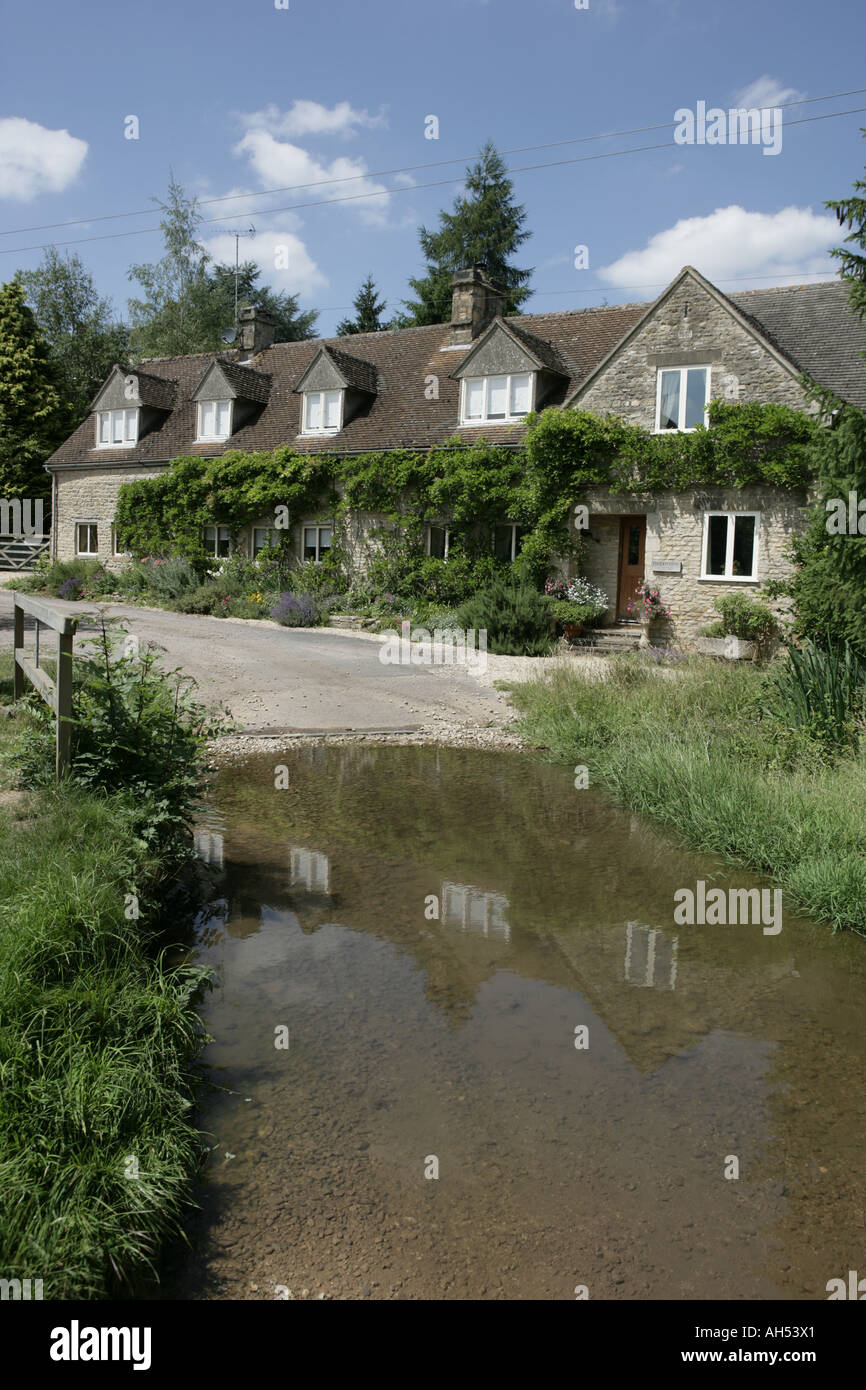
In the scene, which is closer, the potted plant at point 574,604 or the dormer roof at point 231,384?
the potted plant at point 574,604

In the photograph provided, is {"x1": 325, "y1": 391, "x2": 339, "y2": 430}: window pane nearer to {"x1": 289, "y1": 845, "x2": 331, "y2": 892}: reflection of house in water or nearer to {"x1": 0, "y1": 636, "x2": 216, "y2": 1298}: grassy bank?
{"x1": 289, "y1": 845, "x2": 331, "y2": 892}: reflection of house in water

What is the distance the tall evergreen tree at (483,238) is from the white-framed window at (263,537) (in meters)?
18.7

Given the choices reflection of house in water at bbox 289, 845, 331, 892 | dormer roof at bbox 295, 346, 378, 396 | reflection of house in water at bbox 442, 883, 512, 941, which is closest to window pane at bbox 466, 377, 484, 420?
dormer roof at bbox 295, 346, 378, 396

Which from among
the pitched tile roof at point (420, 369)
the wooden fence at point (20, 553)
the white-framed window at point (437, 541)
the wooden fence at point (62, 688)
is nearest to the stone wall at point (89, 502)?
the pitched tile roof at point (420, 369)

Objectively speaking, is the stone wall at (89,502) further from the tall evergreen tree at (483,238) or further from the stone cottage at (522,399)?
the tall evergreen tree at (483,238)

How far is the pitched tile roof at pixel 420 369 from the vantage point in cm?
1984

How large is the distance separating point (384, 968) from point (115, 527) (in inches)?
1025

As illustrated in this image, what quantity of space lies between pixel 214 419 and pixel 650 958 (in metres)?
25.2

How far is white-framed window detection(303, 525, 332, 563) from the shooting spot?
25.3 metres

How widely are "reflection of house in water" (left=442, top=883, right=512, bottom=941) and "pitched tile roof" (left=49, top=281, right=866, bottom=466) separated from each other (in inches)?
590

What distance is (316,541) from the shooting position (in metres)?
25.4

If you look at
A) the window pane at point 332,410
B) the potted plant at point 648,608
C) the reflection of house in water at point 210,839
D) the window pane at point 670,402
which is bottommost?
the reflection of house in water at point 210,839

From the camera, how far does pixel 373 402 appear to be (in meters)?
25.7

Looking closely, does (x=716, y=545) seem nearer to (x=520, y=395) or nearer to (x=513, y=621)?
(x=513, y=621)
